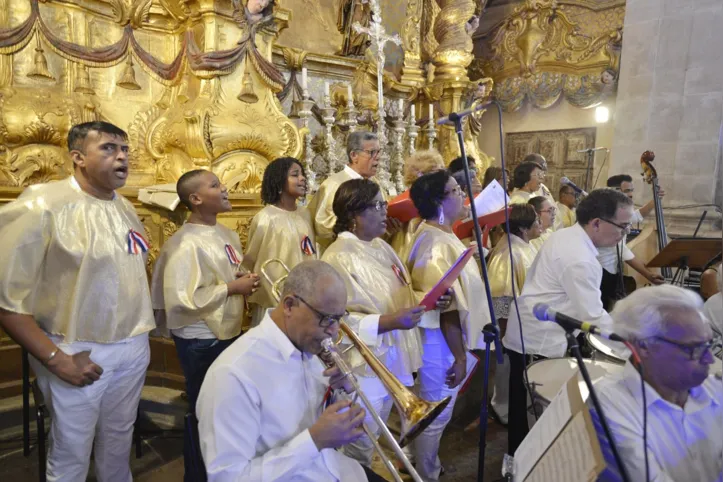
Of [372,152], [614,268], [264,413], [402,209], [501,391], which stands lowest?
[501,391]

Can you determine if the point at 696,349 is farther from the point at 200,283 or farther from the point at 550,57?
the point at 550,57

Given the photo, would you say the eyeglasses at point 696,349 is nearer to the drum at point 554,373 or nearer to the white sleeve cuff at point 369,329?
the drum at point 554,373

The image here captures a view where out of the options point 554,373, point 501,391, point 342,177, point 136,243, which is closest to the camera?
point 554,373

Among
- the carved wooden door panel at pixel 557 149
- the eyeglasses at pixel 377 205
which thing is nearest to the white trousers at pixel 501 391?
the eyeglasses at pixel 377 205

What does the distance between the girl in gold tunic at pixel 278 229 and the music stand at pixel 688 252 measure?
3.09 metres

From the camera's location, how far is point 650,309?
4.65ft

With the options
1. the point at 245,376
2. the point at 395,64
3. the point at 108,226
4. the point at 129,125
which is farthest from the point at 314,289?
the point at 395,64

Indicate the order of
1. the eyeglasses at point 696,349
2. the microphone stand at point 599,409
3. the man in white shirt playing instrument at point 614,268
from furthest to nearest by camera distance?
the man in white shirt playing instrument at point 614,268, the eyeglasses at point 696,349, the microphone stand at point 599,409

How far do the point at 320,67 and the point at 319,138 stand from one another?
944 millimetres

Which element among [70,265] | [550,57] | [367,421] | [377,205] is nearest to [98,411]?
[70,265]

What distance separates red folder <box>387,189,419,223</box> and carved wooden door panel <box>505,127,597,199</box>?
7.10 meters

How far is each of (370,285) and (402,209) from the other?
116 cm

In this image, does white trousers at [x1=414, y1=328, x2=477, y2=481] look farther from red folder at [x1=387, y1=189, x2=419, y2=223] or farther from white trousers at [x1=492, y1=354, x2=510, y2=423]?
white trousers at [x1=492, y1=354, x2=510, y2=423]

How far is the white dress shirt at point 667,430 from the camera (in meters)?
1.35
